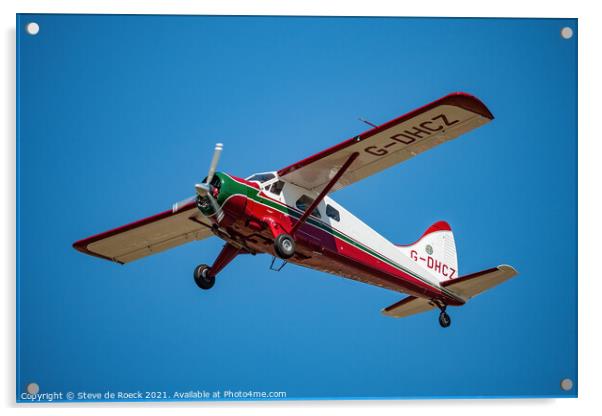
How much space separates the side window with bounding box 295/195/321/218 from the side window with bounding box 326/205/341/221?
0.21 metres

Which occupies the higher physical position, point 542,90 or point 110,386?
point 542,90

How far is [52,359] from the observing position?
12758 mm

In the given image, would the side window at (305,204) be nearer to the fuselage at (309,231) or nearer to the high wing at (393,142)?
the fuselage at (309,231)

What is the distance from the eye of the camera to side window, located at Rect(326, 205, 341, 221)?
13.6m

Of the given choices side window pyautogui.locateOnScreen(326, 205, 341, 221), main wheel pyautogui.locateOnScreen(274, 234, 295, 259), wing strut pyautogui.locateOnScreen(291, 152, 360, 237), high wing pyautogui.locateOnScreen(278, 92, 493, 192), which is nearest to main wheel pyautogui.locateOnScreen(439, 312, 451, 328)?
side window pyautogui.locateOnScreen(326, 205, 341, 221)

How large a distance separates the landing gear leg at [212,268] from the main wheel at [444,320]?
3025mm

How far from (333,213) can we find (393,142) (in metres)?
1.42

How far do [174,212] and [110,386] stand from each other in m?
2.42

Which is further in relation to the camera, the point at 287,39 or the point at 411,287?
the point at 411,287

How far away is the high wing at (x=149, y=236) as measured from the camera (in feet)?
45.7

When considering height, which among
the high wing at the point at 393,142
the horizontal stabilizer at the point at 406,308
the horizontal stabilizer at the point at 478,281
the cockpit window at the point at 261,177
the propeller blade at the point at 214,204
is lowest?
the horizontal stabilizer at the point at 406,308

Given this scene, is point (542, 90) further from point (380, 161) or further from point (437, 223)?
point (437, 223)

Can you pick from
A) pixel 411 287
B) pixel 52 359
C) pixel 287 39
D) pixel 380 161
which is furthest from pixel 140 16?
pixel 411 287

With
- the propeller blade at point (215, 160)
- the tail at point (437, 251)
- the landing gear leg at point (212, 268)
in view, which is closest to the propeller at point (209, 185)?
the propeller blade at point (215, 160)
